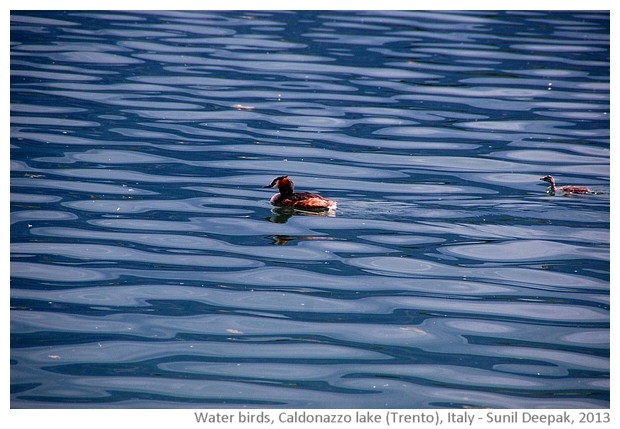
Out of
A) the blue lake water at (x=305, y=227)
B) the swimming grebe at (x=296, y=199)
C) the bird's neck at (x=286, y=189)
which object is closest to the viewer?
the blue lake water at (x=305, y=227)

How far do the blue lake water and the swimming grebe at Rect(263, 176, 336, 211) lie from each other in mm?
187

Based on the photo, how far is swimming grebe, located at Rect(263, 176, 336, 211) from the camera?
1212cm

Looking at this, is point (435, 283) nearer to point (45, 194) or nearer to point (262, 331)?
point (262, 331)

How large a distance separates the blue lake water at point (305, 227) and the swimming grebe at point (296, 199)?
187 millimetres

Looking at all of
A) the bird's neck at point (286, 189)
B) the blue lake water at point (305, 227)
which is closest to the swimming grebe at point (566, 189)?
the blue lake water at point (305, 227)

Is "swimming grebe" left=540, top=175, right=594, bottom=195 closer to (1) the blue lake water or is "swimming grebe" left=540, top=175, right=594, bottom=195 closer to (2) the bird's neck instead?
(1) the blue lake water

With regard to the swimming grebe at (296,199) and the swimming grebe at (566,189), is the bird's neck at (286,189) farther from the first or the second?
the swimming grebe at (566,189)

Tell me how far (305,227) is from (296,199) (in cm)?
44

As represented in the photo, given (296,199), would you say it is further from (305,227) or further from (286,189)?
(305,227)

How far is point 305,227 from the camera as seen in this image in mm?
11961

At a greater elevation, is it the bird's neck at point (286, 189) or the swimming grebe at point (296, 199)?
the bird's neck at point (286, 189)

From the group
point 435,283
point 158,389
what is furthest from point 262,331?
point 435,283

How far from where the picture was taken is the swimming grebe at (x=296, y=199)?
12117 millimetres

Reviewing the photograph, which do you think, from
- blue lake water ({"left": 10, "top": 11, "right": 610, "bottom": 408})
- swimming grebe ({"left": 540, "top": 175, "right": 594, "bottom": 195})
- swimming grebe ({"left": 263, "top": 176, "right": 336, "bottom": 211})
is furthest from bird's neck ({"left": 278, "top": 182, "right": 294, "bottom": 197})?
swimming grebe ({"left": 540, "top": 175, "right": 594, "bottom": 195})
